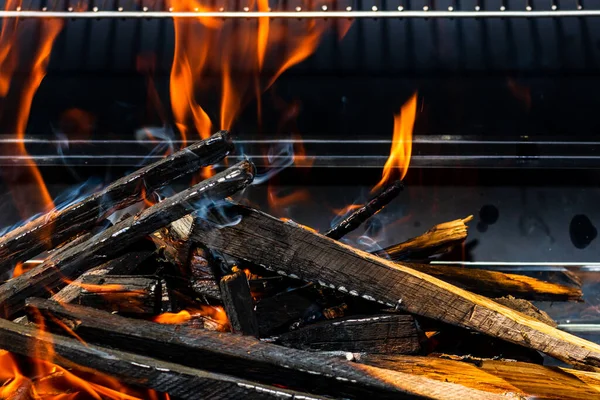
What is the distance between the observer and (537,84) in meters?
2.87

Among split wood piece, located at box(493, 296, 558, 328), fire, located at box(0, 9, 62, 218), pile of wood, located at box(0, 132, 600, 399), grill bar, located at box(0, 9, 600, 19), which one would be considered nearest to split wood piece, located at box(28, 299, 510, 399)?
pile of wood, located at box(0, 132, 600, 399)

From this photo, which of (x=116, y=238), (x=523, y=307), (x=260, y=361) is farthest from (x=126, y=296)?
(x=523, y=307)

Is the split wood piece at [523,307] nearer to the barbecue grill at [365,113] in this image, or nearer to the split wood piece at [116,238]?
the barbecue grill at [365,113]

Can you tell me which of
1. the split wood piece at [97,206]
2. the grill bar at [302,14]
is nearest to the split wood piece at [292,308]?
the split wood piece at [97,206]

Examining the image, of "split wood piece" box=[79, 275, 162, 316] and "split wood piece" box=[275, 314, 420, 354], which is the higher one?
"split wood piece" box=[79, 275, 162, 316]

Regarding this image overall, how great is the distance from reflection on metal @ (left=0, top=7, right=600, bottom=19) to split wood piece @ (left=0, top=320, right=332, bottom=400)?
1919mm

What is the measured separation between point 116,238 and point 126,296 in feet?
0.61

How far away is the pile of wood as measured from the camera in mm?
1440

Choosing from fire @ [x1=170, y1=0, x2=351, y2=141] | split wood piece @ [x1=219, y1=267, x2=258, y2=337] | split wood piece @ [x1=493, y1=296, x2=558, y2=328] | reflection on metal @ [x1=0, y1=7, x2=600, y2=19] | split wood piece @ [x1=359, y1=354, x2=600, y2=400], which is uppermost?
reflection on metal @ [x1=0, y1=7, x2=600, y2=19]

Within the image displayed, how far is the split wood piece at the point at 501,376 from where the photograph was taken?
1608 millimetres

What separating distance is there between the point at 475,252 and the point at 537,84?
0.88 metres

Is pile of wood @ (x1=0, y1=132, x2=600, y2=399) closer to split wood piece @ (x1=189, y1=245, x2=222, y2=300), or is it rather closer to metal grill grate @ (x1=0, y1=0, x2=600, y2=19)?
split wood piece @ (x1=189, y1=245, x2=222, y2=300)

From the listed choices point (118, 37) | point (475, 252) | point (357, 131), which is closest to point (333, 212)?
point (357, 131)

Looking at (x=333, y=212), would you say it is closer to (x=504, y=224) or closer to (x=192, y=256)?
(x=504, y=224)
